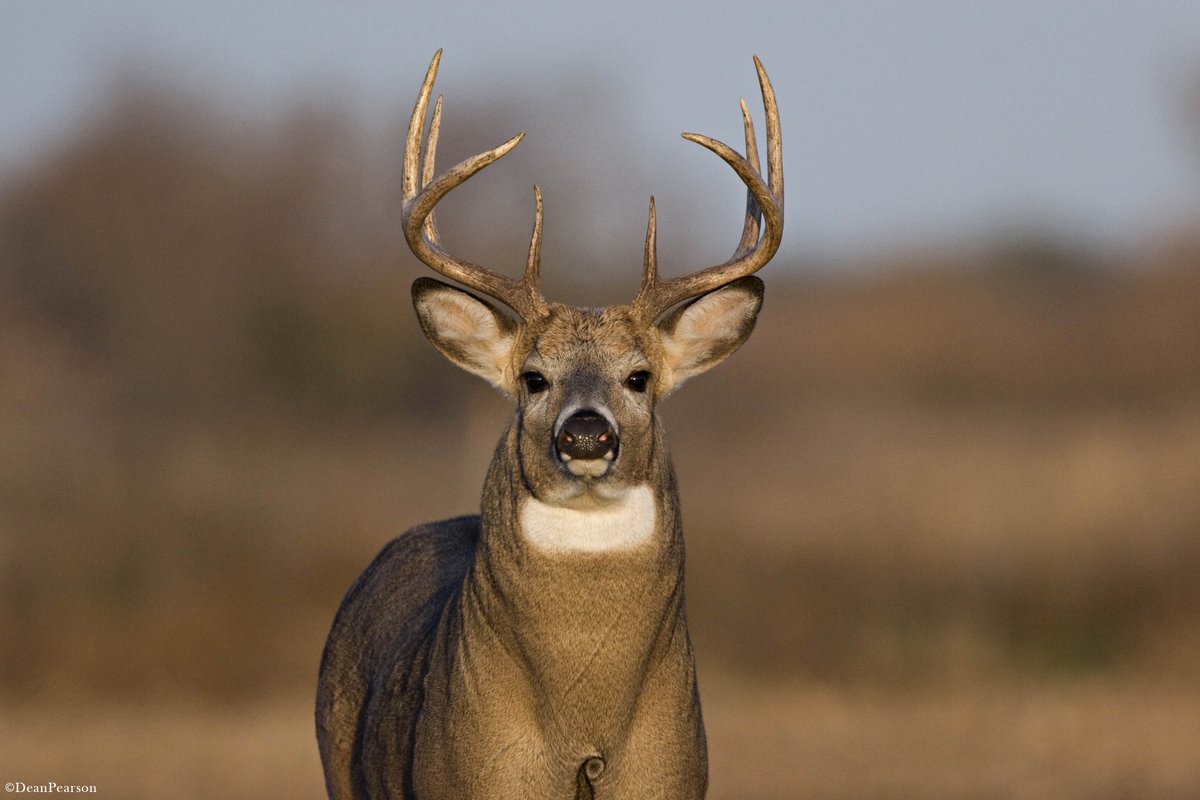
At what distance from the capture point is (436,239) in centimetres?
673

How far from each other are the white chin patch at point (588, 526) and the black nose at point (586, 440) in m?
0.23

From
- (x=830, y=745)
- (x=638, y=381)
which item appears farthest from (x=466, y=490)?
(x=638, y=381)

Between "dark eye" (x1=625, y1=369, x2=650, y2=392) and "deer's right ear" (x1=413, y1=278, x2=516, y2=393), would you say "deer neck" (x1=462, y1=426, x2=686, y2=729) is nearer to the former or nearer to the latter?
"dark eye" (x1=625, y1=369, x2=650, y2=392)

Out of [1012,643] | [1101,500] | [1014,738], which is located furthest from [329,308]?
[1014,738]

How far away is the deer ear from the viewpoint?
673 centimetres

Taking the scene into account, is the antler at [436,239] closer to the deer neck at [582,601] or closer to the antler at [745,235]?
the antler at [745,235]

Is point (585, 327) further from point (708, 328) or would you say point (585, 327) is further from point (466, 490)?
point (466, 490)

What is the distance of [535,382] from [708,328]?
0.69 meters

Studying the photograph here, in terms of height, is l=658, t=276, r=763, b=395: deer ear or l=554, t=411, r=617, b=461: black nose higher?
l=658, t=276, r=763, b=395: deer ear

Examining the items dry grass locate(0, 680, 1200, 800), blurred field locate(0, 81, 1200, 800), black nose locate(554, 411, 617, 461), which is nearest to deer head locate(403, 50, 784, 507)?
black nose locate(554, 411, 617, 461)

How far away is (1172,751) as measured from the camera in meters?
12.1

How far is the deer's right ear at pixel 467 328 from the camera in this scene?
6633mm

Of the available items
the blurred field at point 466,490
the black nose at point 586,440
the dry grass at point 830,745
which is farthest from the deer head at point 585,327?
the blurred field at point 466,490

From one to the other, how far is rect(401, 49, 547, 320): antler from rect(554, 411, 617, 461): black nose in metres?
0.72
